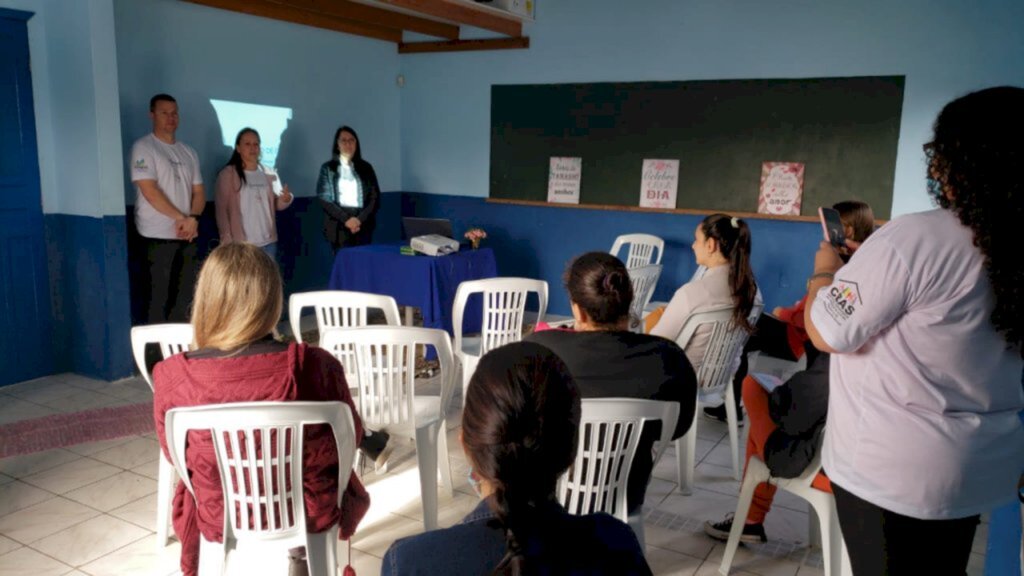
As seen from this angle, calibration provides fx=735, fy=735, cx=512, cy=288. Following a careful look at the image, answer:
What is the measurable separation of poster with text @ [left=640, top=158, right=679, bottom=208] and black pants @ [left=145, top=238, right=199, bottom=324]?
3497mm

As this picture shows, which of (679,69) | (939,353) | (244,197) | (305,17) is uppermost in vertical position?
(305,17)

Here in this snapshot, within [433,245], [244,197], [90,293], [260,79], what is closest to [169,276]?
[90,293]

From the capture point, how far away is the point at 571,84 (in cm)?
637

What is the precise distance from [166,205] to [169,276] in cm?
47

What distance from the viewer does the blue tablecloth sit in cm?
476

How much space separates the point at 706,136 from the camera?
581 cm

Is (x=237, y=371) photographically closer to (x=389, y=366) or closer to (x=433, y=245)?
(x=389, y=366)

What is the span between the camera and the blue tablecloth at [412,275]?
187 inches

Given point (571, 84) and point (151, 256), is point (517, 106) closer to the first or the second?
point (571, 84)

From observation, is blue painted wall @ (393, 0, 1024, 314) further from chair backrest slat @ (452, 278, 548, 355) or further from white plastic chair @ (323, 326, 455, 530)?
white plastic chair @ (323, 326, 455, 530)

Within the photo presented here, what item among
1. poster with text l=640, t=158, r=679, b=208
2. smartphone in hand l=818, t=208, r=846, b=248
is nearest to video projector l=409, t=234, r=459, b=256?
poster with text l=640, t=158, r=679, b=208

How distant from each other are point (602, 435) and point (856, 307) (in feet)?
2.79

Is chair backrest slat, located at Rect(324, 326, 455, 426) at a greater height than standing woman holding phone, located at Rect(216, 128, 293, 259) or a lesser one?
lesser

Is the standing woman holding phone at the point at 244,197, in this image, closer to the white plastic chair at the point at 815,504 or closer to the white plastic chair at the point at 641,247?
the white plastic chair at the point at 641,247
